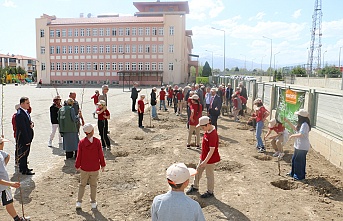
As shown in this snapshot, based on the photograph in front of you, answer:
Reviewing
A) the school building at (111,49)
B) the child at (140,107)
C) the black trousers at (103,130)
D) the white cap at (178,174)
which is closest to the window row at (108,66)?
the school building at (111,49)

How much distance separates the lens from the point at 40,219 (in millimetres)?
5328

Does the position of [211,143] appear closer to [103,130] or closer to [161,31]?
[103,130]

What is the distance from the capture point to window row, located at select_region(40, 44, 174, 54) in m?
67.4

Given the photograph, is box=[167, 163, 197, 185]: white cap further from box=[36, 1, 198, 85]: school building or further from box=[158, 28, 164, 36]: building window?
→ box=[158, 28, 164, 36]: building window

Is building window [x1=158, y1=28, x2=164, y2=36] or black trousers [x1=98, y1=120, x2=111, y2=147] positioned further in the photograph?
building window [x1=158, y1=28, x2=164, y2=36]

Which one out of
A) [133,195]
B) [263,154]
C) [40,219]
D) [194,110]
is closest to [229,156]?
[263,154]

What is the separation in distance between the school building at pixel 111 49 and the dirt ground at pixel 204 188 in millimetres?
56976

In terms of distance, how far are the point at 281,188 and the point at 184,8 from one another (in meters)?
91.9

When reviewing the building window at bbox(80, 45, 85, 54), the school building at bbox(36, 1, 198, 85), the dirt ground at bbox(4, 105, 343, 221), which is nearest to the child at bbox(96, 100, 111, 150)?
the dirt ground at bbox(4, 105, 343, 221)

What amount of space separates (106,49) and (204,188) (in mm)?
65919

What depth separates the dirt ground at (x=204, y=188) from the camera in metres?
5.57

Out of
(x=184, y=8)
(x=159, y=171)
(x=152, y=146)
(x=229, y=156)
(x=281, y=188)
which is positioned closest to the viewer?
(x=281, y=188)

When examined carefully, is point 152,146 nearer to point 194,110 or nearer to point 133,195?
point 194,110

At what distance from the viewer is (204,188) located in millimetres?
6730
